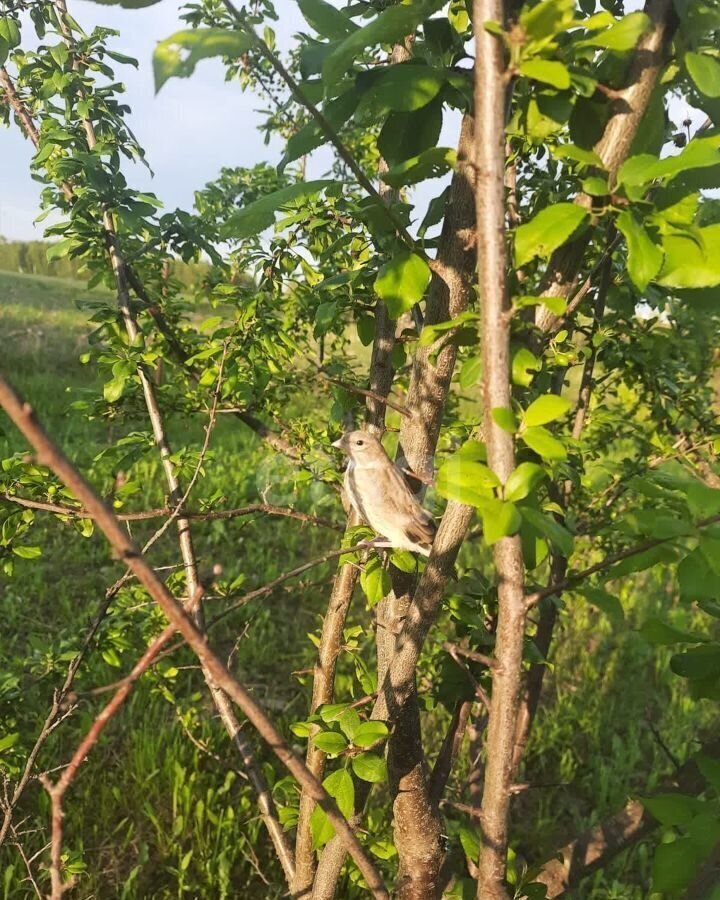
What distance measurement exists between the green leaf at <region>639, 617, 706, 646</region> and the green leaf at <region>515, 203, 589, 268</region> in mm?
668

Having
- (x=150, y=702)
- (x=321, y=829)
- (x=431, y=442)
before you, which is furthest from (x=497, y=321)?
(x=150, y=702)

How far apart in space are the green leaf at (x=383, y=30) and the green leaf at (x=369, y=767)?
3.72ft

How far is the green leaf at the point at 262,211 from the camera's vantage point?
1028 mm

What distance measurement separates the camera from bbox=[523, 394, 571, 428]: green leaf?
0.88m

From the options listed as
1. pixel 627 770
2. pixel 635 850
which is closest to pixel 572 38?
pixel 635 850

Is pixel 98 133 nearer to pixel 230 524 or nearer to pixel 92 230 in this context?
pixel 92 230

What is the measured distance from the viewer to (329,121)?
1.05m

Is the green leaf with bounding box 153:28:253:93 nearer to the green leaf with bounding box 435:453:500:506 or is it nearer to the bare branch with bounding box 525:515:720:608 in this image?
the green leaf with bounding box 435:453:500:506

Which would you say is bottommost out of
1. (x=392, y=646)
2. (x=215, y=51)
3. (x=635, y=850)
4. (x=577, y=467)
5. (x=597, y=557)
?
(x=635, y=850)

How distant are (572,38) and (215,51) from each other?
51cm

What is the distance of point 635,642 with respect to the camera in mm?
4762

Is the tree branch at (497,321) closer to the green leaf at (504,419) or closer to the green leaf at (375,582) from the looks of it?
the green leaf at (504,419)

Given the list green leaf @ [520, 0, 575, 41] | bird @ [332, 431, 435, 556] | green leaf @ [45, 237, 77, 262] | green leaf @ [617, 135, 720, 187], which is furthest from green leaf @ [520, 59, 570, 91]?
green leaf @ [45, 237, 77, 262]

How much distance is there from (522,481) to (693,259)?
37 centimetres
